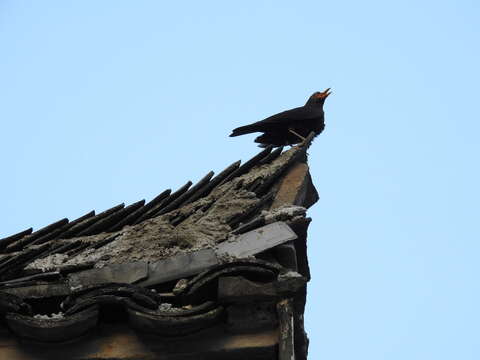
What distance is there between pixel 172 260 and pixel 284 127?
6.12 meters

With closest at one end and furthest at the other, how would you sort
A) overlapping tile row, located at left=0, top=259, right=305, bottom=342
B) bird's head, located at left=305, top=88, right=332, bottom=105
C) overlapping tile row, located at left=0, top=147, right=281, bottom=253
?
1. overlapping tile row, located at left=0, top=259, right=305, bottom=342
2. overlapping tile row, located at left=0, top=147, right=281, bottom=253
3. bird's head, located at left=305, top=88, right=332, bottom=105

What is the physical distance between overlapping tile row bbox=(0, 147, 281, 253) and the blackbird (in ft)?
14.8

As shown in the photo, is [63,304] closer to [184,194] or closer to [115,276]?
[115,276]

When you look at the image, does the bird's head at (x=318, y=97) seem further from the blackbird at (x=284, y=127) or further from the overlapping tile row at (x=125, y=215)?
the overlapping tile row at (x=125, y=215)

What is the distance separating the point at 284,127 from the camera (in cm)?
922

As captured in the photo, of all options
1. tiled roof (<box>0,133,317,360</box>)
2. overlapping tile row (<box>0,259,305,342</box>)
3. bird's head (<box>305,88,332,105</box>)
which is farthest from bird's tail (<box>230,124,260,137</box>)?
overlapping tile row (<box>0,259,305,342</box>)

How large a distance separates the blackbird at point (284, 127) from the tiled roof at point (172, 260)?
181 inches

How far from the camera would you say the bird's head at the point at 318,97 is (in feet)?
36.0

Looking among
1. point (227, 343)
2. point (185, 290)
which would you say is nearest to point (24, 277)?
point (185, 290)

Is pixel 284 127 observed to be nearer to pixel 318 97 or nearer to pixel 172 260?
pixel 318 97

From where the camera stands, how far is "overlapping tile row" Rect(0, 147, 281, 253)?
13.4 feet

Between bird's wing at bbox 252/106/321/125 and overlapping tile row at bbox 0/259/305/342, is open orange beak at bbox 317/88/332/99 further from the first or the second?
overlapping tile row at bbox 0/259/305/342

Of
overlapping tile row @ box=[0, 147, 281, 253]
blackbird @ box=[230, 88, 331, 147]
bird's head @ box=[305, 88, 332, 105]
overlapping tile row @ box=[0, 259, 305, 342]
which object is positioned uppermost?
bird's head @ box=[305, 88, 332, 105]

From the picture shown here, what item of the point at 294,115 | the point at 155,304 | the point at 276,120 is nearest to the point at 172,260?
the point at 155,304
